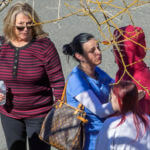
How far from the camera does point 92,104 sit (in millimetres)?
2230

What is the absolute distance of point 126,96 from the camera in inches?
78.6

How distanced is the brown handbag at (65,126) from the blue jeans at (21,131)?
246 millimetres

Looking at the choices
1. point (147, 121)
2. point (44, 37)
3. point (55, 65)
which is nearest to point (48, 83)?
point (55, 65)

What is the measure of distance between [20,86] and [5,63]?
22cm

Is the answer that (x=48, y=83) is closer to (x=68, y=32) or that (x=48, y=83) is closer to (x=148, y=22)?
(x=68, y=32)

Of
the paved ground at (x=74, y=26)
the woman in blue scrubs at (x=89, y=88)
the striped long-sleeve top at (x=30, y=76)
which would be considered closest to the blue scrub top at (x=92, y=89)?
the woman in blue scrubs at (x=89, y=88)

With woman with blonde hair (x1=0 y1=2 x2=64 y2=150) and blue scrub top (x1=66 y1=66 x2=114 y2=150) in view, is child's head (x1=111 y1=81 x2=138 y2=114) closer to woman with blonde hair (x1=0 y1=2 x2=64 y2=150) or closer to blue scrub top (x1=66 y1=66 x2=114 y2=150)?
blue scrub top (x1=66 y1=66 x2=114 y2=150)

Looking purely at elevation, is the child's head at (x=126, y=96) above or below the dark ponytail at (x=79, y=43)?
below

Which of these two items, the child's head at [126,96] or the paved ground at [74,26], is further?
the paved ground at [74,26]

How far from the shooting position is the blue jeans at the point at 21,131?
2.65 metres

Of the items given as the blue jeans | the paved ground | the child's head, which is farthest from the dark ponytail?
the paved ground

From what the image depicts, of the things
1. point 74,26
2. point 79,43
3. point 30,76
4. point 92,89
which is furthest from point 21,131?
point 74,26

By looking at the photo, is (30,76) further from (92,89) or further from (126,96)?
(126,96)

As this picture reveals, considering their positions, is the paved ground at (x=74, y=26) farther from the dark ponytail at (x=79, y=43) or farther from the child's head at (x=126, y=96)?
the child's head at (x=126, y=96)
